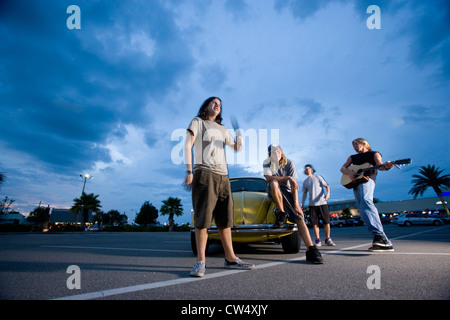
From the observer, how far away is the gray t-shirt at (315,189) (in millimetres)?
5594

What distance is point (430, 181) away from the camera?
40.2 meters

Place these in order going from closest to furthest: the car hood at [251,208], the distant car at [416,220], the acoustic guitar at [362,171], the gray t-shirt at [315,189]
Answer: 1. the car hood at [251,208]
2. the acoustic guitar at [362,171]
3. the gray t-shirt at [315,189]
4. the distant car at [416,220]

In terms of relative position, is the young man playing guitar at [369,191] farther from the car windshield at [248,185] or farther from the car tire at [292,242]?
the car windshield at [248,185]

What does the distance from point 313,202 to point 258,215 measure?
258cm

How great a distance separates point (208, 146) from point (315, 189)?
3.95 meters

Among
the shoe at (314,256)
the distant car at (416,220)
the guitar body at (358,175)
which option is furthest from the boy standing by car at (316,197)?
the distant car at (416,220)

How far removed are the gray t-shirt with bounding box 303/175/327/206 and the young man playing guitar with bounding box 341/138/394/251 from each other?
1.46m

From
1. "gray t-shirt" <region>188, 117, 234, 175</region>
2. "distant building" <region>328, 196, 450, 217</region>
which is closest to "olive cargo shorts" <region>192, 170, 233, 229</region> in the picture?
"gray t-shirt" <region>188, 117, 234, 175</region>

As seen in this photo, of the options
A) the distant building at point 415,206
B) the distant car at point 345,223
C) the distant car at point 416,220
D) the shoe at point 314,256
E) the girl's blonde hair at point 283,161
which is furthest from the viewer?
the distant building at point 415,206

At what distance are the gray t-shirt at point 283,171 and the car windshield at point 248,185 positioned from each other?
1329 mm

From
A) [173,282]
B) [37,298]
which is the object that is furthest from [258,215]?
[37,298]
